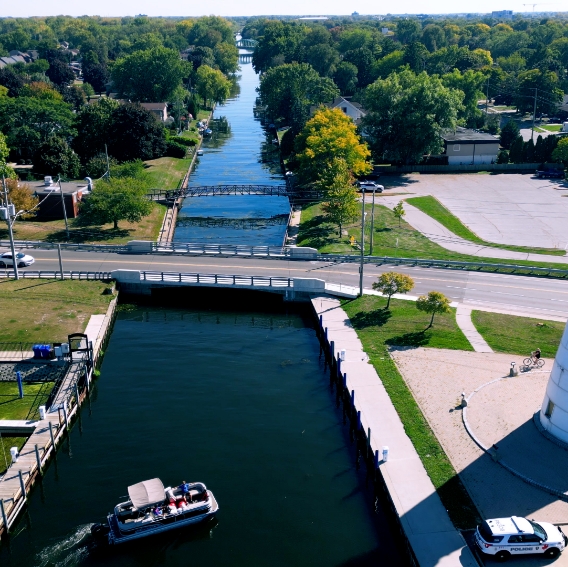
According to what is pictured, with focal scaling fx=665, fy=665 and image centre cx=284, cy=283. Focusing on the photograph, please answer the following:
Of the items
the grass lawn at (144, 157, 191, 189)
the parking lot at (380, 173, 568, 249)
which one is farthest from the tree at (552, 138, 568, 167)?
the grass lawn at (144, 157, 191, 189)

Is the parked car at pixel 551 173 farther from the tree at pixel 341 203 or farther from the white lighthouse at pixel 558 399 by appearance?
the white lighthouse at pixel 558 399

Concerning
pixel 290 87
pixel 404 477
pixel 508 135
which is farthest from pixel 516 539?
pixel 290 87

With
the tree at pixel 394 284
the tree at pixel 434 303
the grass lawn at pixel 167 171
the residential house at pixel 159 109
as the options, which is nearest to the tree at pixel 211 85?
the residential house at pixel 159 109

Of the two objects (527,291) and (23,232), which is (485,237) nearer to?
(527,291)

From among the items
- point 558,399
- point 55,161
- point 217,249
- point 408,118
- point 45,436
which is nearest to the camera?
point 558,399

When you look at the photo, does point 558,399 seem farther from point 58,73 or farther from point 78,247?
point 58,73

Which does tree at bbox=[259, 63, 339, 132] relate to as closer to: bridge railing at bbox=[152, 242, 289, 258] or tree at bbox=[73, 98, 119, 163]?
tree at bbox=[73, 98, 119, 163]
